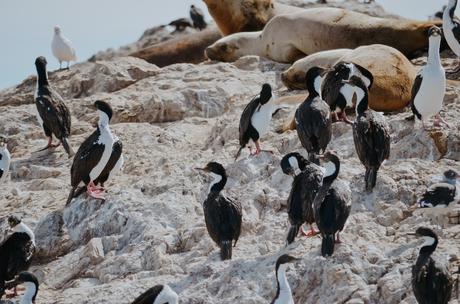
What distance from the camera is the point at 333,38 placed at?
931 inches

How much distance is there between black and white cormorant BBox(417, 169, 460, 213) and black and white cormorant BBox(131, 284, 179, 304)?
3.31m

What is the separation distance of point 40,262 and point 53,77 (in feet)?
31.9

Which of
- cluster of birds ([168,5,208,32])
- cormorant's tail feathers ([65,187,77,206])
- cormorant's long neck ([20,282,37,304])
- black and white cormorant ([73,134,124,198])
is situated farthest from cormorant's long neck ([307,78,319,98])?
cluster of birds ([168,5,208,32])

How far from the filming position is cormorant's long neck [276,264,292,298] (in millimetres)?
12367

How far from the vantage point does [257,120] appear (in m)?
17.1

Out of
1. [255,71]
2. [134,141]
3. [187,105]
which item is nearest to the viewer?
[134,141]

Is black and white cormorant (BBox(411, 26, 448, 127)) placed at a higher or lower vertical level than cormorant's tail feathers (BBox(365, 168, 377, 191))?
higher

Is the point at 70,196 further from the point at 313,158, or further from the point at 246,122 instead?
the point at 313,158

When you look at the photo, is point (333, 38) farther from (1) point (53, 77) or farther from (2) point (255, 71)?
(1) point (53, 77)

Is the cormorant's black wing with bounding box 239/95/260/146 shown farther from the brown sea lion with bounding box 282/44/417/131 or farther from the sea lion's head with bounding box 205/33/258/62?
the sea lion's head with bounding box 205/33/258/62

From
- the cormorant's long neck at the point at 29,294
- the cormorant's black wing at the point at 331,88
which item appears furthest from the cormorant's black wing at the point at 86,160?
the cormorant's black wing at the point at 331,88

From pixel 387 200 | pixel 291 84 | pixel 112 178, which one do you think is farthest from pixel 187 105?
pixel 387 200

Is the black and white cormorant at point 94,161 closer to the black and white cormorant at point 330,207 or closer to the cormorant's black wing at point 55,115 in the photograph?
the cormorant's black wing at point 55,115

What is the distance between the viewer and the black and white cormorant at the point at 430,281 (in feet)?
38.7
